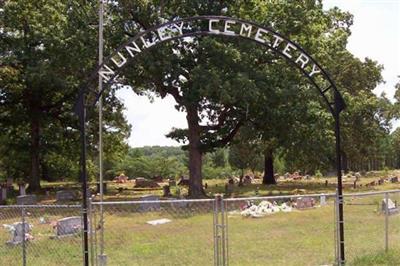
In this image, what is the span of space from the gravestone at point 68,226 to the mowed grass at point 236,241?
397 millimetres

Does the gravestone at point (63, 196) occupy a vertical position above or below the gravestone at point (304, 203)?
below

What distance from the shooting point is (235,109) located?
29000 mm

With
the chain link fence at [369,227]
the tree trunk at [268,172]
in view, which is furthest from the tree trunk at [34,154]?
the chain link fence at [369,227]

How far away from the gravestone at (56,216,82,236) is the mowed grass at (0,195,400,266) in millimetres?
397

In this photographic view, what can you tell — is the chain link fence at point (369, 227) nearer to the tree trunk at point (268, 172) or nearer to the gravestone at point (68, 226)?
the gravestone at point (68, 226)

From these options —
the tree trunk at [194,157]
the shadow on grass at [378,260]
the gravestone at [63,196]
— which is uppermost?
the tree trunk at [194,157]

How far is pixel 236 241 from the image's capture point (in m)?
13.8

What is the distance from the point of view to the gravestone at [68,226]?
15316 mm

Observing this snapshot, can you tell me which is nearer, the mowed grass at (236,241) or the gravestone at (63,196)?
the mowed grass at (236,241)

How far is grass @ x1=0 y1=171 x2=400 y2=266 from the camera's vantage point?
448 inches

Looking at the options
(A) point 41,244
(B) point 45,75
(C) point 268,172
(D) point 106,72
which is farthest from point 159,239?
(C) point 268,172

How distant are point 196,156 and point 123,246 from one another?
17.0 meters

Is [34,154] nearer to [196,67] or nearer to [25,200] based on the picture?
[25,200]

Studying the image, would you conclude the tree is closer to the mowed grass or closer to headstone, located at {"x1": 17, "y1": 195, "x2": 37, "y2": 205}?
headstone, located at {"x1": 17, "y1": 195, "x2": 37, "y2": 205}
